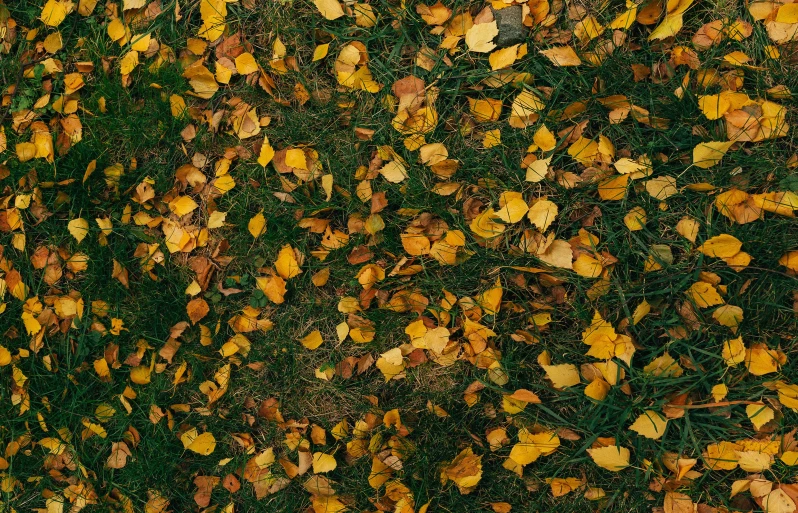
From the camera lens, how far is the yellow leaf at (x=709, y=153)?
2.21 metres

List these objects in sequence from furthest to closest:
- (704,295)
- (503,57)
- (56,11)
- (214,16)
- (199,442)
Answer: (56,11), (214,16), (199,442), (503,57), (704,295)

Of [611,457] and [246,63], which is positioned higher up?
[246,63]

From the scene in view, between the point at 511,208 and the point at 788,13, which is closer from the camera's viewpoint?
the point at 788,13

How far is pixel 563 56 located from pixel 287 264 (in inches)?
45.8

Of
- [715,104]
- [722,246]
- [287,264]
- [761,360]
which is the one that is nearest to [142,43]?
[287,264]

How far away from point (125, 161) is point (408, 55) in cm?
113

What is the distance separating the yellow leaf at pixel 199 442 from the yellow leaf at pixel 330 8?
1.53 meters

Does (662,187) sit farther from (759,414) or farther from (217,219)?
(217,219)

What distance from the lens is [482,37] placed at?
7.98ft

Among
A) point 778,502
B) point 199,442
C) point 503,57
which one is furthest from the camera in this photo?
point 199,442

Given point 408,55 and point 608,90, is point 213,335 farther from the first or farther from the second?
point 608,90

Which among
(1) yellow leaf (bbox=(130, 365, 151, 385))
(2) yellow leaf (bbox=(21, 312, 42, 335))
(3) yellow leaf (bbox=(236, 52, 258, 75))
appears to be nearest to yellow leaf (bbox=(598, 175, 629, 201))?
Answer: (3) yellow leaf (bbox=(236, 52, 258, 75))

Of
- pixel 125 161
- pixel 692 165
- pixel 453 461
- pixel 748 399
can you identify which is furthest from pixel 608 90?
pixel 125 161

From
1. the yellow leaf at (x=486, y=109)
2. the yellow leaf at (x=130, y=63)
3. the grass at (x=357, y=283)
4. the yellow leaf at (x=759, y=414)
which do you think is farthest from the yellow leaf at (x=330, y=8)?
the yellow leaf at (x=759, y=414)
